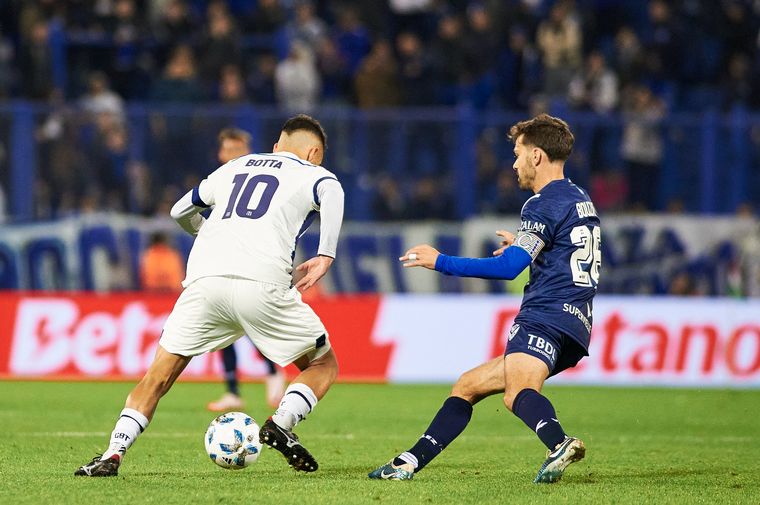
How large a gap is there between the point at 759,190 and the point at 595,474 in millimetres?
11380

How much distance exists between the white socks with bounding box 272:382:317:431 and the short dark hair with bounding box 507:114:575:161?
6.09ft

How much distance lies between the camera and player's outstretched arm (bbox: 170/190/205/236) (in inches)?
297

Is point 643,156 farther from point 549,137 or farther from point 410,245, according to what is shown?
point 549,137

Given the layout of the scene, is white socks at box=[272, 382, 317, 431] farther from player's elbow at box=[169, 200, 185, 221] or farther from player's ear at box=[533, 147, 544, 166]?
player's ear at box=[533, 147, 544, 166]

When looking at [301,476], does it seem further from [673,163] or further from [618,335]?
[673,163]

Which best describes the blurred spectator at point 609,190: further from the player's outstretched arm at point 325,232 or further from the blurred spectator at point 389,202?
the player's outstretched arm at point 325,232

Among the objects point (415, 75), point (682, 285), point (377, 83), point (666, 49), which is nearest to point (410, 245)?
point (377, 83)

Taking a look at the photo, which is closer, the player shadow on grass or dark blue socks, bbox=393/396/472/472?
dark blue socks, bbox=393/396/472/472

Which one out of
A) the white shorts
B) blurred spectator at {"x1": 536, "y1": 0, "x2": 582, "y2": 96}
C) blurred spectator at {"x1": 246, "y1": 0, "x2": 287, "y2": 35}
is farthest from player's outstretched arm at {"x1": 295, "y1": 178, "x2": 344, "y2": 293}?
blurred spectator at {"x1": 246, "y1": 0, "x2": 287, "y2": 35}

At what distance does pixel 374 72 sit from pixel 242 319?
12.2 m

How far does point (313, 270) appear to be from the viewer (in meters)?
7.16

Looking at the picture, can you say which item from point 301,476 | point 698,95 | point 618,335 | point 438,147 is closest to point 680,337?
point 618,335

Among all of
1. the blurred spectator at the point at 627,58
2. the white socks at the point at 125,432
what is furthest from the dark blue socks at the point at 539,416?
the blurred spectator at the point at 627,58

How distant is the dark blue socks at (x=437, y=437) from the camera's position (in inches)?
A: 284
